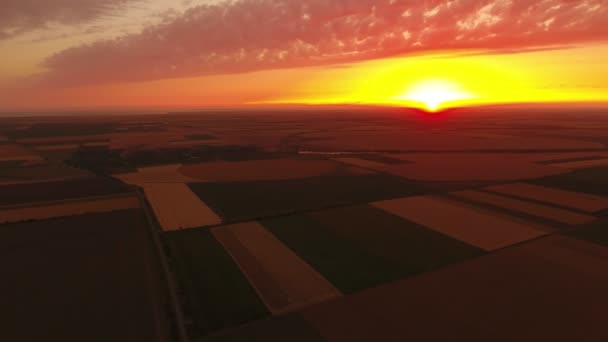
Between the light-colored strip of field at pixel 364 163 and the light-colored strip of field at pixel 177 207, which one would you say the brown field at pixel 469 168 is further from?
the light-colored strip of field at pixel 177 207

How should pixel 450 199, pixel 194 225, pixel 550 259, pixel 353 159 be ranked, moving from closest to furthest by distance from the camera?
pixel 550 259 → pixel 194 225 → pixel 450 199 → pixel 353 159

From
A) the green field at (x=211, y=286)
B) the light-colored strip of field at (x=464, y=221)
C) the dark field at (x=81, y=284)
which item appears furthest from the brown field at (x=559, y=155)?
the dark field at (x=81, y=284)

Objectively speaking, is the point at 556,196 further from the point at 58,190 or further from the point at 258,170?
the point at 58,190

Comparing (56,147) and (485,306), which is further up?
(56,147)

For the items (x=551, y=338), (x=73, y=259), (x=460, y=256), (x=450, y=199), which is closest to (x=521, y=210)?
(x=450, y=199)

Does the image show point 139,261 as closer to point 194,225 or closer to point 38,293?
point 38,293

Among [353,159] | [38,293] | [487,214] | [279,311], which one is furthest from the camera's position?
[353,159]

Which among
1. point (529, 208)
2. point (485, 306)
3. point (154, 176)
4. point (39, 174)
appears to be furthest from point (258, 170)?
point (485, 306)

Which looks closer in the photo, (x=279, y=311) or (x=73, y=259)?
(x=279, y=311)
